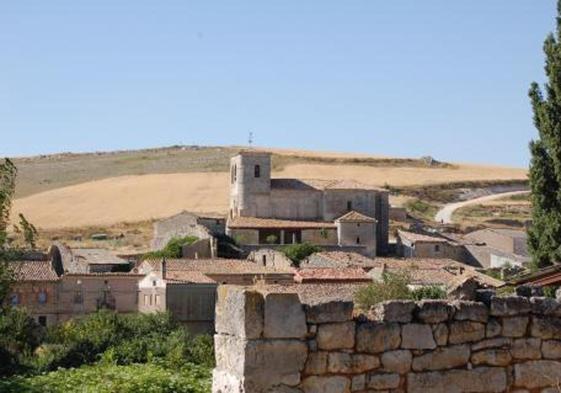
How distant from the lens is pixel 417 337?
293 inches

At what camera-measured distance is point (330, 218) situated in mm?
72188

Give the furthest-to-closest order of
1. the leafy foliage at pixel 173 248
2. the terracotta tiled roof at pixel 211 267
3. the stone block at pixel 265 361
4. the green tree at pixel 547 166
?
1. the leafy foliage at pixel 173 248
2. the terracotta tiled roof at pixel 211 267
3. the green tree at pixel 547 166
4. the stone block at pixel 265 361

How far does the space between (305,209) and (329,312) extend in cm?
6593

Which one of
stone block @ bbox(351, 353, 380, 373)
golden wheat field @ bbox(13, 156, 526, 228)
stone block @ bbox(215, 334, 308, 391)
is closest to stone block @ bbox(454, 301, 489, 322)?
stone block @ bbox(351, 353, 380, 373)

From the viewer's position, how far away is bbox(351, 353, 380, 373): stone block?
23.7ft

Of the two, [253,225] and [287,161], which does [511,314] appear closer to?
[253,225]

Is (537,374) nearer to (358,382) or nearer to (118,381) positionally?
(358,382)

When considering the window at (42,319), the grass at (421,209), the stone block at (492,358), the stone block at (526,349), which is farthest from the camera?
the grass at (421,209)

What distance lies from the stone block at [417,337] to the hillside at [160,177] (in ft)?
298

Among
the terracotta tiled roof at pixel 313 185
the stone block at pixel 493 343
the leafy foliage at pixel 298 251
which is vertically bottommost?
the leafy foliage at pixel 298 251

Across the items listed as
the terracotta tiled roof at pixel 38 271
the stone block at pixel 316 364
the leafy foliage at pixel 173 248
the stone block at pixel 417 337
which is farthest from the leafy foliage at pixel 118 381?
the leafy foliage at pixel 173 248

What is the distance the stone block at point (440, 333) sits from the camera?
7508mm

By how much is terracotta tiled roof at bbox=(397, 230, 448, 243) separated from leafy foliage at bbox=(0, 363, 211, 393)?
41939 millimetres

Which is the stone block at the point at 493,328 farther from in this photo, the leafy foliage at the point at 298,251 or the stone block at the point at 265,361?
the leafy foliage at the point at 298,251
